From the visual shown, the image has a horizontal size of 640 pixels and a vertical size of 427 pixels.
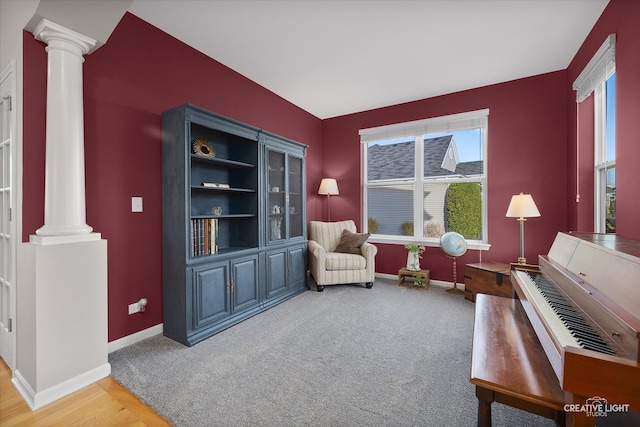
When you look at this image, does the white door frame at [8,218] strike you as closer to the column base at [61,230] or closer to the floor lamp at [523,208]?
the column base at [61,230]

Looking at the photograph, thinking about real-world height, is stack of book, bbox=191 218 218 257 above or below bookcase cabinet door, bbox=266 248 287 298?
above

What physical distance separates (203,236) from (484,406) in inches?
93.0

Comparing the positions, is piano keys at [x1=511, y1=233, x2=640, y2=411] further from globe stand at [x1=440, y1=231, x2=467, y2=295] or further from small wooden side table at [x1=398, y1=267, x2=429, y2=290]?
small wooden side table at [x1=398, y1=267, x2=429, y2=290]

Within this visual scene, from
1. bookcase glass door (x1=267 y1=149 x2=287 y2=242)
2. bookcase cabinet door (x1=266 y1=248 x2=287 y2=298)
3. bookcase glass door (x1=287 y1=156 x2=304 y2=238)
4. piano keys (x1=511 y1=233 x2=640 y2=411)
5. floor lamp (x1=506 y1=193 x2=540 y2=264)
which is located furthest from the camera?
bookcase glass door (x1=287 y1=156 x2=304 y2=238)

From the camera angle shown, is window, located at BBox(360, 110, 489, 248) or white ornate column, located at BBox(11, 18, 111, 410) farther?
window, located at BBox(360, 110, 489, 248)

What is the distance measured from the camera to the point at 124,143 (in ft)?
7.52

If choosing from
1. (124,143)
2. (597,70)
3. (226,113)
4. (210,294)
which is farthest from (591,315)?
(226,113)

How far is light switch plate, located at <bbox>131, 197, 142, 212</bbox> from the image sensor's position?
2342 millimetres

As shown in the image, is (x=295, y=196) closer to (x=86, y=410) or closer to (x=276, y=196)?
(x=276, y=196)

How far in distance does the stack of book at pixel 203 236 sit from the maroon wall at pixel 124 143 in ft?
1.05

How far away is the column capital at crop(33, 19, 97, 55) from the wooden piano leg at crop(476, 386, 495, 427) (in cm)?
291

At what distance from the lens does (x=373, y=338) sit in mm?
2426

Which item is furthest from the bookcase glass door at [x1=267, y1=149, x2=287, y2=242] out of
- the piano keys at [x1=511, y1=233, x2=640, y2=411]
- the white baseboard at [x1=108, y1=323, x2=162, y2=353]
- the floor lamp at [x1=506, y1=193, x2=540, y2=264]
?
the floor lamp at [x1=506, y1=193, x2=540, y2=264]

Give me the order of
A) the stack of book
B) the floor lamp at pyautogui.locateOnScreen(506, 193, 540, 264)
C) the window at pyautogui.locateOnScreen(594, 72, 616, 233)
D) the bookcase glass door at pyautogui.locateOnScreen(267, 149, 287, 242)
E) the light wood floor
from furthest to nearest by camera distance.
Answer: the bookcase glass door at pyautogui.locateOnScreen(267, 149, 287, 242) → the floor lamp at pyautogui.locateOnScreen(506, 193, 540, 264) → the stack of book → the window at pyautogui.locateOnScreen(594, 72, 616, 233) → the light wood floor
